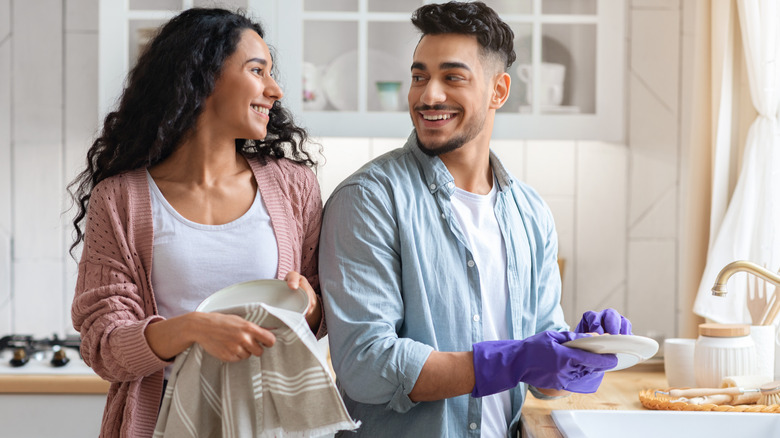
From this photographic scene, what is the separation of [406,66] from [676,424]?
1.22m

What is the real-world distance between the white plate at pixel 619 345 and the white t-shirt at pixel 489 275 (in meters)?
0.17

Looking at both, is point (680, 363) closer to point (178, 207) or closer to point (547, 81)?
point (547, 81)

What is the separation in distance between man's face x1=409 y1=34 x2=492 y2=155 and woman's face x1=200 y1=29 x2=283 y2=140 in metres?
0.24

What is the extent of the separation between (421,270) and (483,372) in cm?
19

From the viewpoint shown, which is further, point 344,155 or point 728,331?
point 344,155

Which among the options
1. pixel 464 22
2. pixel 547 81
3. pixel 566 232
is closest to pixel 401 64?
pixel 547 81

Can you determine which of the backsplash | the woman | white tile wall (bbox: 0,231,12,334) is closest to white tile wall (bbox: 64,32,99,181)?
the backsplash

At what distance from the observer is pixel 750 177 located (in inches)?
78.3

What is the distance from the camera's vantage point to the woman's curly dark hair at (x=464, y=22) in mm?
1381

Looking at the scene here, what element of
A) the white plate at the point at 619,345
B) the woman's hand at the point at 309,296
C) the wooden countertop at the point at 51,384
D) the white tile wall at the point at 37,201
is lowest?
the wooden countertop at the point at 51,384

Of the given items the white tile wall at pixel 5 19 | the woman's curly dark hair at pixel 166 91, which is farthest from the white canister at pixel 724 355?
the white tile wall at pixel 5 19

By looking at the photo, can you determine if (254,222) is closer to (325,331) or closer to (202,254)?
(202,254)

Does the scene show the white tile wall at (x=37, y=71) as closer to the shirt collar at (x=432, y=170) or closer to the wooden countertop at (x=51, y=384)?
the wooden countertop at (x=51, y=384)

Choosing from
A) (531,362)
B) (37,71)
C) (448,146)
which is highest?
(37,71)
